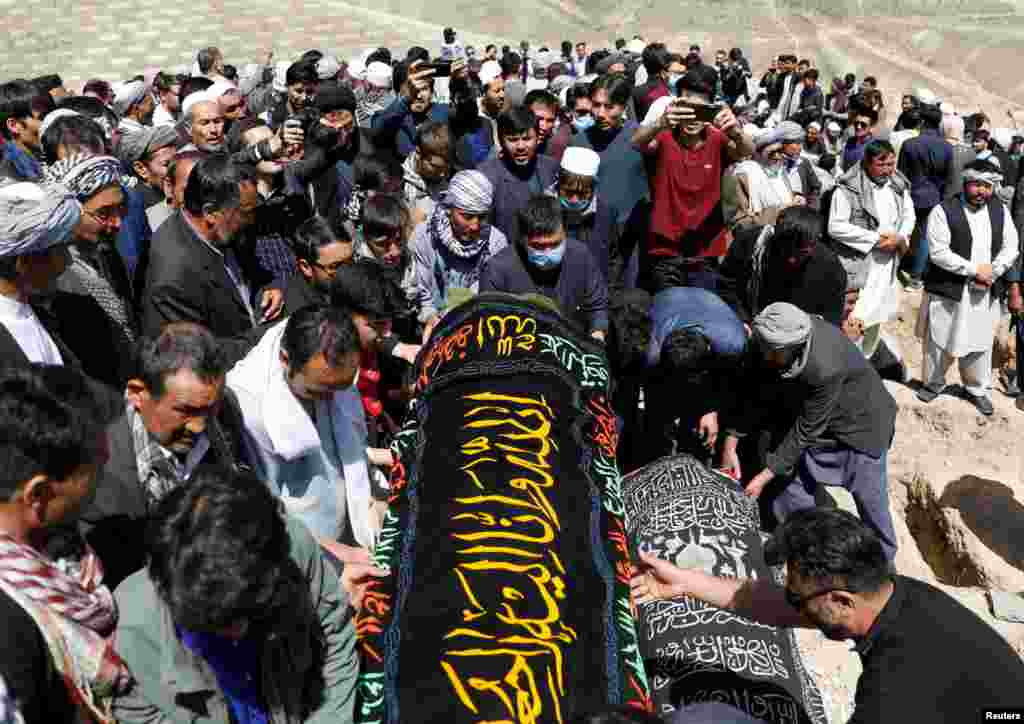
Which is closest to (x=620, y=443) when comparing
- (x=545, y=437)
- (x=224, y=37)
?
(x=545, y=437)

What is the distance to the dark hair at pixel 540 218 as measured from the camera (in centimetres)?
400

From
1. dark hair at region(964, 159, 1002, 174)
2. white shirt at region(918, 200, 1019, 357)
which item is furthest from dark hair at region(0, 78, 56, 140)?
dark hair at region(964, 159, 1002, 174)

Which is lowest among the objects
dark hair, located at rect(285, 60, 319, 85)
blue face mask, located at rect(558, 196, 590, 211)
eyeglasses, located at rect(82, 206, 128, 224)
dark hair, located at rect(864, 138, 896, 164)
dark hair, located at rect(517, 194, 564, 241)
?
dark hair, located at rect(285, 60, 319, 85)

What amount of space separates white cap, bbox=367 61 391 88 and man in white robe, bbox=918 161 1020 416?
430cm

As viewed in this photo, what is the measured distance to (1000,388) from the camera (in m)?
6.74

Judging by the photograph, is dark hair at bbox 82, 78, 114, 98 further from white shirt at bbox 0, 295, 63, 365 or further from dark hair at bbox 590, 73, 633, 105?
white shirt at bbox 0, 295, 63, 365

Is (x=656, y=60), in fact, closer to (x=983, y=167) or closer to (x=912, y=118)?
(x=912, y=118)

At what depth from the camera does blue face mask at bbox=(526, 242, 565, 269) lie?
13.3ft

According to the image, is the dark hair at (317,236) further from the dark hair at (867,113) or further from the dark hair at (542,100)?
the dark hair at (867,113)

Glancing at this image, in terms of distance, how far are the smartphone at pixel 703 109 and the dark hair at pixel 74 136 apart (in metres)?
2.87

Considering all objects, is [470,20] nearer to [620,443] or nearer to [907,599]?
[620,443]

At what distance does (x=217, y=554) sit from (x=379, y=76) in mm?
6103

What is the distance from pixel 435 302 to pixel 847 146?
5386 mm

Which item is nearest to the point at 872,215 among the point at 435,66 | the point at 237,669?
the point at 435,66
